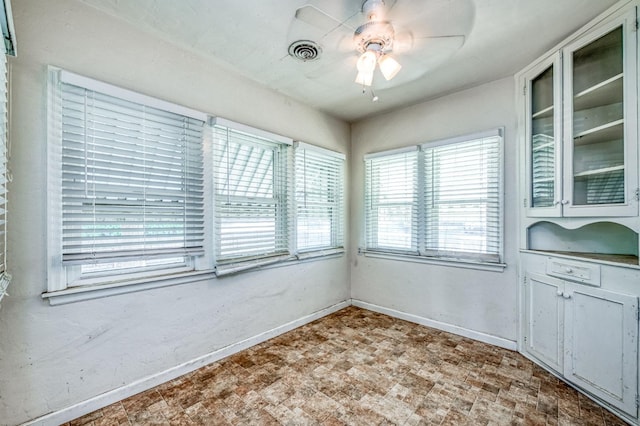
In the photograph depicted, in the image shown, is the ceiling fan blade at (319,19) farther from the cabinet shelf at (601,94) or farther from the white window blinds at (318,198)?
the cabinet shelf at (601,94)

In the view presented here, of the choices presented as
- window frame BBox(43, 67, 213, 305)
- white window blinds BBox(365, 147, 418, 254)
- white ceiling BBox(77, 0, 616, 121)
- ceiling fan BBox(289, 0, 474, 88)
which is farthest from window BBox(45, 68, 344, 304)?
white window blinds BBox(365, 147, 418, 254)

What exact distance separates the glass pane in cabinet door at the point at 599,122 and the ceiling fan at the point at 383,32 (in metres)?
0.89

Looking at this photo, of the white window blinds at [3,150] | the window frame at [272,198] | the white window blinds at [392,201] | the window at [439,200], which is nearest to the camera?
the white window blinds at [3,150]

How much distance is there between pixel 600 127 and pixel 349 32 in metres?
1.85

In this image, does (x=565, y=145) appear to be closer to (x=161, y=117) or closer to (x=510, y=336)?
(x=510, y=336)

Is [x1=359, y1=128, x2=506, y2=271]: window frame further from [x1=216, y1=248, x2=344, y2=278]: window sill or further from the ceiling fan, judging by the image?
the ceiling fan

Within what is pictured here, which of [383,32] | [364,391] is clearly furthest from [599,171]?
[364,391]

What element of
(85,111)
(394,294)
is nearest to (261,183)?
(85,111)

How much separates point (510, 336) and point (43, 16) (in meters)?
4.31

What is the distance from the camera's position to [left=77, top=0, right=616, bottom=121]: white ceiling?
1786 mm

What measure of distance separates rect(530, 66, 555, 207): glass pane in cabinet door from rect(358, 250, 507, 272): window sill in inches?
27.4

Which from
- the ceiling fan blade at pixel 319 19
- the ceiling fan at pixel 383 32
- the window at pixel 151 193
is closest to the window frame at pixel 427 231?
the ceiling fan at pixel 383 32

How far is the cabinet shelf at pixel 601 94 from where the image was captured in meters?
1.84

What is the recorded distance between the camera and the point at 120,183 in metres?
1.94
